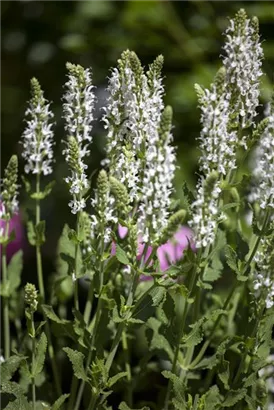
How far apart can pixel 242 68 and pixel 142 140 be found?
11 cm

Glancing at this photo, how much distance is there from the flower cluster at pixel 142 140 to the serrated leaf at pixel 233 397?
0.16m

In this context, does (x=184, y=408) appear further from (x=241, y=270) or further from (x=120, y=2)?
(x=120, y=2)

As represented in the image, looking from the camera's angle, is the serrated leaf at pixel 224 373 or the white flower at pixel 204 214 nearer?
the white flower at pixel 204 214

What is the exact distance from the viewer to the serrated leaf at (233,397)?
2.04 feet

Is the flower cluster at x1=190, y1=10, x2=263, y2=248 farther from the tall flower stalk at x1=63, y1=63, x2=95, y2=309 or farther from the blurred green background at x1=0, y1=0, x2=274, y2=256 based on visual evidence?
the blurred green background at x1=0, y1=0, x2=274, y2=256

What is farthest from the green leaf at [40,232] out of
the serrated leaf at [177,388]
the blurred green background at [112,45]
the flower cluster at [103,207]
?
the blurred green background at [112,45]

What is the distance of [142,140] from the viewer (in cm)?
61

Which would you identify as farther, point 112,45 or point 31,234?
point 112,45

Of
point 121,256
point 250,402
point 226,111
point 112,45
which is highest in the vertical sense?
point 112,45

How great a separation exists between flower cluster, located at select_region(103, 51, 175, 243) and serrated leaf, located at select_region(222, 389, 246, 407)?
16cm

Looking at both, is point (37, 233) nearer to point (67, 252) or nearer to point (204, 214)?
point (67, 252)

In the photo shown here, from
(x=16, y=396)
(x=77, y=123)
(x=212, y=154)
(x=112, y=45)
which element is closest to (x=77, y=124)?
(x=77, y=123)

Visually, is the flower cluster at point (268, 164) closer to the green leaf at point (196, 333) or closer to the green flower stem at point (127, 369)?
the green leaf at point (196, 333)

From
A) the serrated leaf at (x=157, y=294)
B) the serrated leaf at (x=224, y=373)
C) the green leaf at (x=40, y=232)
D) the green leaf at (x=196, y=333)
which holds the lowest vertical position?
the serrated leaf at (x=224, y=373)
